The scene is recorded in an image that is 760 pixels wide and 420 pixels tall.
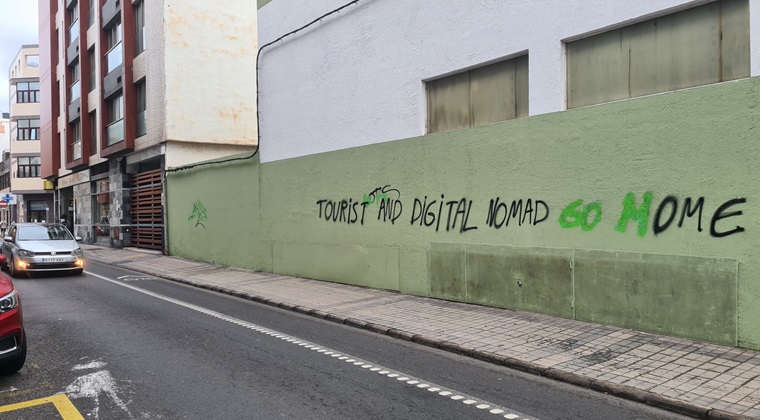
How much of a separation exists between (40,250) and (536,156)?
12.7 m

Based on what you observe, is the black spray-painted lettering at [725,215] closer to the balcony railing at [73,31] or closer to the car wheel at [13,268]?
the car wheel at [13,268]

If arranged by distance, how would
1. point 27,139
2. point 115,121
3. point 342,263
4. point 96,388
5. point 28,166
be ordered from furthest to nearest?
point 28,166 < point 27,139 < point 115,121 < point 342,263 < point 96,388

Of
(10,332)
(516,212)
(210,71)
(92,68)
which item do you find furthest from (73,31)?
(516,212)

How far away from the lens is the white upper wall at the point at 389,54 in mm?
7570

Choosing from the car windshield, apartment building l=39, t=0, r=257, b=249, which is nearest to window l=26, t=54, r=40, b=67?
apartment building l=39, t=0, r=257, b=249

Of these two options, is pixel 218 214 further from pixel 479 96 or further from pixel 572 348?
pixel 572 348

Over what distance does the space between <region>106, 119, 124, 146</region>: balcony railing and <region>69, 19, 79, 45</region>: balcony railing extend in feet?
29.0

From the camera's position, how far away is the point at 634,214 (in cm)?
669

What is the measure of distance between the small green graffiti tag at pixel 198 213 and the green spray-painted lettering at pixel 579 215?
1259cm

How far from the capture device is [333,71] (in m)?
11.8

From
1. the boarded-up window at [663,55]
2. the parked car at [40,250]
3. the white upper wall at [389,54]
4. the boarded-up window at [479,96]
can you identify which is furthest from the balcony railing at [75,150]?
the boarded-up window at [663,55]

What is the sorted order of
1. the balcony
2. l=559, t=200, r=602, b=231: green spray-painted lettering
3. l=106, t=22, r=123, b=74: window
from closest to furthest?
l=559, t=200, r=602, b=231: green spray-painted lettering, the balcony, l=106, t=22, r=123, b=74: window

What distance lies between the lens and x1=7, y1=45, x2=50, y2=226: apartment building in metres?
45.4

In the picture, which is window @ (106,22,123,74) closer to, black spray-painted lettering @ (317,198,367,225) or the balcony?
the balcony
